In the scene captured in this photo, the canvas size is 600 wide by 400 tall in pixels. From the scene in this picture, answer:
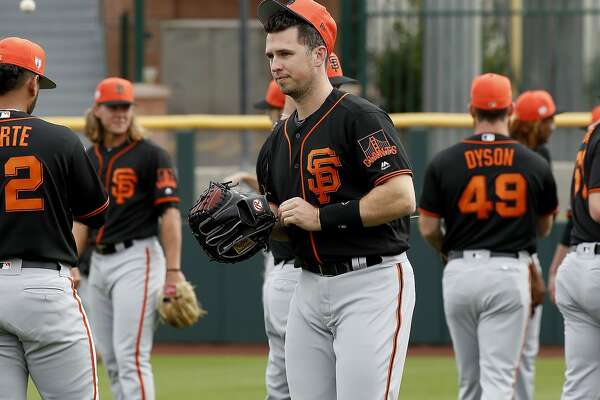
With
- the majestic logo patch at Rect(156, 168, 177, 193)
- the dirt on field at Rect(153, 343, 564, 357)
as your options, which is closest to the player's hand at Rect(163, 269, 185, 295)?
the majestic logo patch at Rect(156, 168, 177, 193)

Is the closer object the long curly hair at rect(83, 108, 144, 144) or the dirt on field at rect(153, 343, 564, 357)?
the long curly hair at rect(83, 108, 144, 144)

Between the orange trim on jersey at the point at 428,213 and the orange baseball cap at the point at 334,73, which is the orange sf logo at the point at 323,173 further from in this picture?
the orange trim on jersey at the point at 428,213

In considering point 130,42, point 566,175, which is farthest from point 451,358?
point 130,42

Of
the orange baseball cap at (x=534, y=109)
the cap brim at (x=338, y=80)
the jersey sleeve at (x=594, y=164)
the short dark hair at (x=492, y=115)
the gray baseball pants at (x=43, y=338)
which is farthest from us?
the orange baseball cap at (x=534, y=109)

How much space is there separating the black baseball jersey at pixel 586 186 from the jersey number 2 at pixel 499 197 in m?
0.65

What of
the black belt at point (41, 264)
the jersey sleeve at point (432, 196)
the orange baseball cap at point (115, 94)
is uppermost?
the orange baseball cap at point (115, 94)

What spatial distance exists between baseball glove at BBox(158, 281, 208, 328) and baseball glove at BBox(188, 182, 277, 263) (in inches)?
115

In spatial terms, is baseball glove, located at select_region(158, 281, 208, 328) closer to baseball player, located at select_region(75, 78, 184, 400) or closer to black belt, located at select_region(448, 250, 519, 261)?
baseball player, located at select_region(75, 78, 184, 400)

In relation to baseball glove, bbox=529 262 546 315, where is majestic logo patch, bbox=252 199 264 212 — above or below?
above

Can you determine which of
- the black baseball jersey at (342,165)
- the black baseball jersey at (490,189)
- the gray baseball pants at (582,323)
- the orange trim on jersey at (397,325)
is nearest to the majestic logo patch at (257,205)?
the black baseball jersey at (342,165)

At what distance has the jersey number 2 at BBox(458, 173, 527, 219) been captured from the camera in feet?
23.8

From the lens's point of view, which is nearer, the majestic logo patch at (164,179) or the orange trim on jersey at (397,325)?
the orange trim on jersey at (397,325)

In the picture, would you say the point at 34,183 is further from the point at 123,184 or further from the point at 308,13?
the point at 123,184

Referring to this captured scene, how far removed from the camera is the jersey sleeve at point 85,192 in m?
5.31
